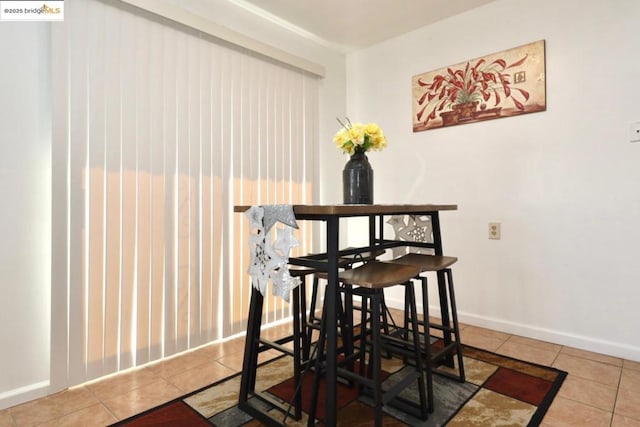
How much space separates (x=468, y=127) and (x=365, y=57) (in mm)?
1305

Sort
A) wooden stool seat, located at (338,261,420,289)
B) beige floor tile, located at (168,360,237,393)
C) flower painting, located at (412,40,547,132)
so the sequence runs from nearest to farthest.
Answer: wooden stool seat, located at (338,261,420,289) < beige floor tile, located at (168,360,237,393) < flower painting, located at (412,40,547,132)

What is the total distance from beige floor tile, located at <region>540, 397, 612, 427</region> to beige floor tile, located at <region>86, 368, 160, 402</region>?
6.50 ft

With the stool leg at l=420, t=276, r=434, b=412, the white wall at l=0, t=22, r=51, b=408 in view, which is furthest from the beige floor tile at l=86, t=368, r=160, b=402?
the stool leg at l=420, t=276, r=434, b=412

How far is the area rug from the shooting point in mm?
1537

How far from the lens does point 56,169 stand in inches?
69.0

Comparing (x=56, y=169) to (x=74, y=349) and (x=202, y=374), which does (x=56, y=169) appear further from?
(x=202, y=374)

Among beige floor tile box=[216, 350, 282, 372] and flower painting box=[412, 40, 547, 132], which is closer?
beige floor tile box=[216, 350, 282, 372]

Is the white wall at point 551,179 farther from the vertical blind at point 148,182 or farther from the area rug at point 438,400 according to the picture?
the vertical blind at point 148,182

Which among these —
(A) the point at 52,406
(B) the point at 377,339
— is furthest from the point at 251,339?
(A) the point at 52,406

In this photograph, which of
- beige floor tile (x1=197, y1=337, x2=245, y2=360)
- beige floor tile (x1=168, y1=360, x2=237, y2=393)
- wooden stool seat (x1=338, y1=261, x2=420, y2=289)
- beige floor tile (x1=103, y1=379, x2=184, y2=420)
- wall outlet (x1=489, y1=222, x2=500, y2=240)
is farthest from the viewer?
wall outlet (x1=489, y1=222, x2=500, y2=240)

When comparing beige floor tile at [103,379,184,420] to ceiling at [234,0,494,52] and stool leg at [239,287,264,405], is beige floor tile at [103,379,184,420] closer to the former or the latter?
stool leg at [239,287,264,405]

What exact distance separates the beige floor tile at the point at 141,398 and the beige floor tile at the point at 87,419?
0.03m

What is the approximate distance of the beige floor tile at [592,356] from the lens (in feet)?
6.86

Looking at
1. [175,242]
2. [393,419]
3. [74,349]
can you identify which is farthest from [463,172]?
[74,349]
